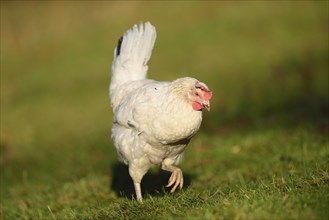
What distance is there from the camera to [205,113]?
41.2 feet

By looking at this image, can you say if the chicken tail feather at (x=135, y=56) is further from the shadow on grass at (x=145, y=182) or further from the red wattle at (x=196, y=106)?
the red wattle at (x=196, y=106)

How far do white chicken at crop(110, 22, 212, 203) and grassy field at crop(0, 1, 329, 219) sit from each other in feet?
1.71

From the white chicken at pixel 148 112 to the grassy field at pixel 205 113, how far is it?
0.52 meters

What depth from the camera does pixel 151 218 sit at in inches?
195

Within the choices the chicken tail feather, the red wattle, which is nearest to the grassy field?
the red wattle

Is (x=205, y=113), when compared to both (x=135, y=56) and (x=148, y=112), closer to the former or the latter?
(x=135, y=56)

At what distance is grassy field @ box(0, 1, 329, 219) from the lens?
568 cm

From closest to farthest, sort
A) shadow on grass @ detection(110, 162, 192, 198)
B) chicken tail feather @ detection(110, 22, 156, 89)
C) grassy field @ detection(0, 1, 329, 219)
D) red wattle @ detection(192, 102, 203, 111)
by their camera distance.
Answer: red wattle @ detection(192, 102, 203, 111) → grassy field @ detection(0, 1, 329, 219) → chicken tail feather @ detection(110, 22, 156, 89) → shadow on grass @ detection(110, 162, 192, 198)

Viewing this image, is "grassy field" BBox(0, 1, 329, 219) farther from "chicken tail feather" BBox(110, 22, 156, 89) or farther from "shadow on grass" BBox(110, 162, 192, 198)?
"chicken tail feather" BBox(110, 22, 156, 89)

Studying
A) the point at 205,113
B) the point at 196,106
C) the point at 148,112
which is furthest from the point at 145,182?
the point at 205,113

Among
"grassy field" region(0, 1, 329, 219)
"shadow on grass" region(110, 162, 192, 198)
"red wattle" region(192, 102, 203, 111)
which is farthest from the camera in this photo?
"shadow on grass" region(110, 162, 192, 198)

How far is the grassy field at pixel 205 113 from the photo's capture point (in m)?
5.68

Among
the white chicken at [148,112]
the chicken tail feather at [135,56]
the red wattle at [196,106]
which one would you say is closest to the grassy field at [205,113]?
the white chicken at [148,112]

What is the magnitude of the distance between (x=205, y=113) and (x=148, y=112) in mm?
6826
